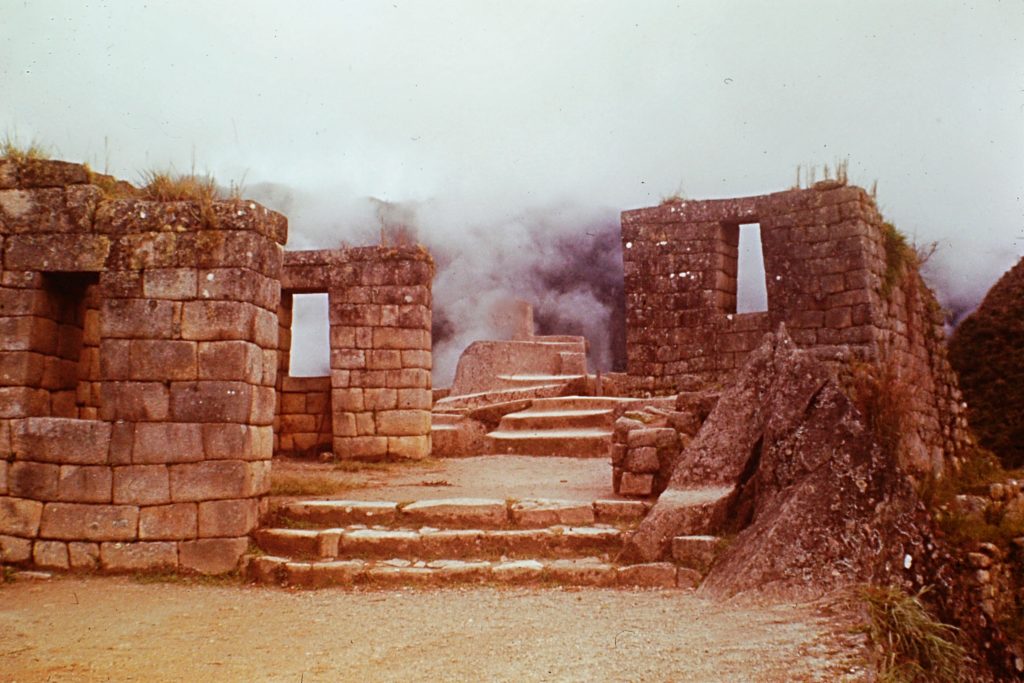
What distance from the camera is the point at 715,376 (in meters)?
12.5

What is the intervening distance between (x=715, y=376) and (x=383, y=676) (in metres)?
9.13

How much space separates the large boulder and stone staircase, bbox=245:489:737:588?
266mm

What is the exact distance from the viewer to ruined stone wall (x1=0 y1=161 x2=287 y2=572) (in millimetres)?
6562

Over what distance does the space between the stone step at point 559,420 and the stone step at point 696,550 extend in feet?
19.4

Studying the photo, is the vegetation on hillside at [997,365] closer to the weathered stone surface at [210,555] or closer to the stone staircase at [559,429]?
the stone staircase at [559,429]

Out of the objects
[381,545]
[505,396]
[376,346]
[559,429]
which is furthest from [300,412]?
[381,545]

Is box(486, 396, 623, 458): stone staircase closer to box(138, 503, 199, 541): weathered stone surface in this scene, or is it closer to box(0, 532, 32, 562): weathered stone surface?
box(138, 503, 199, 541): weathered stone surface

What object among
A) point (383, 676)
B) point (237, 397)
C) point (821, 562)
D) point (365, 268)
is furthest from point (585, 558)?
point (365, 268)

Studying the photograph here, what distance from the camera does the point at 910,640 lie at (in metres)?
4.34

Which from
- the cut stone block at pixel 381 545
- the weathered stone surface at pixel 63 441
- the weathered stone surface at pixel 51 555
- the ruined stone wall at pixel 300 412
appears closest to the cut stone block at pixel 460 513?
the cut stone block at pixel 381 545

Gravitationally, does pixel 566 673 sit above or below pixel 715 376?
below

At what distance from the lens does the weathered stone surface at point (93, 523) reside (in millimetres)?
6527

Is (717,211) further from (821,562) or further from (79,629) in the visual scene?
(79,629)

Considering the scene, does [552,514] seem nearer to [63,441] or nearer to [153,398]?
[153,398]
